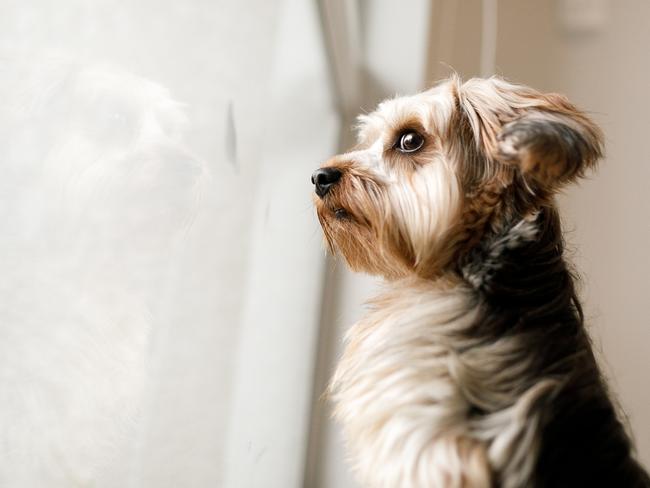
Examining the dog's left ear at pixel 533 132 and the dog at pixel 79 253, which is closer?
the dog at pixel 79 253

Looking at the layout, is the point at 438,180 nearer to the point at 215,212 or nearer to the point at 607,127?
the point at 215,212

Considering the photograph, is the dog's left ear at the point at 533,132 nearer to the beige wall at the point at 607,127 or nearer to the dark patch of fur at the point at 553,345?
the dark patch of fur at the point at 553,345

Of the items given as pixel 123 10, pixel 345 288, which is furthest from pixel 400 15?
pixel 123 10

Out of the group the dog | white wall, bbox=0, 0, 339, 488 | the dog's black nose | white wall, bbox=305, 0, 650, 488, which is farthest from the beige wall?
the dog

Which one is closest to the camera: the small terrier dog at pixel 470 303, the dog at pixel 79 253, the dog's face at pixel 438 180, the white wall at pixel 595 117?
the dog at pixel 79 253

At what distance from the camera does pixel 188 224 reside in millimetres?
759

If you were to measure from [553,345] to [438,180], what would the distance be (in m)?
0.21

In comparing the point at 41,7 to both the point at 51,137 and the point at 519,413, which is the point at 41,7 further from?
the point at 519,413

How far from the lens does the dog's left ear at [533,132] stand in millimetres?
626

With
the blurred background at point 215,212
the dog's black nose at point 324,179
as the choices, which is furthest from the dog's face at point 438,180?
the blurred background at point 215,212

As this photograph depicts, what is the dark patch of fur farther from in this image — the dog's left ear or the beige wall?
the beige wall

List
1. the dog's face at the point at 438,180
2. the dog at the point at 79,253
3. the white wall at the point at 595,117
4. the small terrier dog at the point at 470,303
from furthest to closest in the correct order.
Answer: the white wall at the point at 595,117
the dog's face at the point at 438,180
the small terrier dog at the point at 470,303
the dog at the point at 79,253

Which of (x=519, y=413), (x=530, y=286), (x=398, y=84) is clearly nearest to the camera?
(x=519, y=413)

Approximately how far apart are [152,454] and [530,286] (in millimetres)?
429
